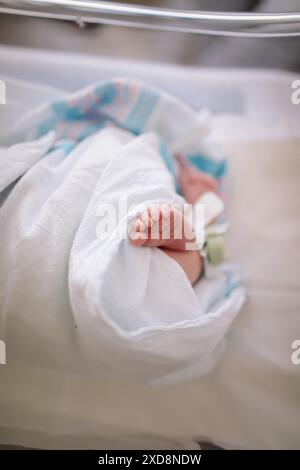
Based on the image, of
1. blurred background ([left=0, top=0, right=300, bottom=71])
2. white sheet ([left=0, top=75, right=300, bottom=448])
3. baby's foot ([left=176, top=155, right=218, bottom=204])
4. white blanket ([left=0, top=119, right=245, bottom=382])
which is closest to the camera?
white blanket ([left=0, top=119, right=245, bottom=382])

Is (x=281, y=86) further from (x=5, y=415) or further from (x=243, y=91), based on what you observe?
(x=5, y=415)

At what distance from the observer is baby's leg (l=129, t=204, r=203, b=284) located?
0.51m

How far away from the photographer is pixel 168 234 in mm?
543

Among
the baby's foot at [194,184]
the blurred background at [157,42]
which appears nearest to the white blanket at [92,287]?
the baby's foot at [194,184]

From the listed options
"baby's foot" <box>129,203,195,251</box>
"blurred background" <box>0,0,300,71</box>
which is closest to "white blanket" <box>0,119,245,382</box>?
"baby's foot" <box>129,203,195,251</box>

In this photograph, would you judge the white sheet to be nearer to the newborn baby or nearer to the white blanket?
the white blanket

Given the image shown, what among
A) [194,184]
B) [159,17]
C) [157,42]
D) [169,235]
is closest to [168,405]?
[169,235]

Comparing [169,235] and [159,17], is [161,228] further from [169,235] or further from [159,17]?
[159,17]

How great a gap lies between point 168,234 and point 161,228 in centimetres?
2

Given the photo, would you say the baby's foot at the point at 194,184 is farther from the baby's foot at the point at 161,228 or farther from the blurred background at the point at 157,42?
the blurred background at the point at 157,42

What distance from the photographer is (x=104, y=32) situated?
1.13 m

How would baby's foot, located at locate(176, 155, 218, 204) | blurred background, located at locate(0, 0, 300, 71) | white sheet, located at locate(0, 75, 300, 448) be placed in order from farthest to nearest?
blurred background, located at locate(0, 0, 300, 71) → baby's foot, located at locate(176, 155, 218, 204) → white sheet, located at locate(0, 75, 300, 448)
